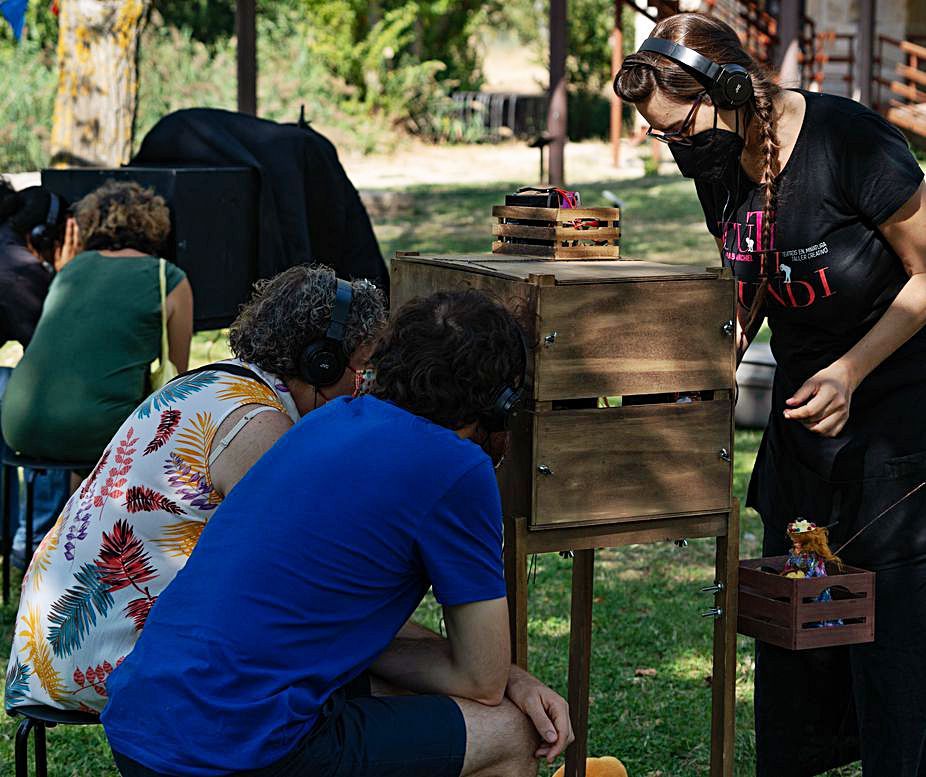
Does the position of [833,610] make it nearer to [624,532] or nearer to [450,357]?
[624,532]

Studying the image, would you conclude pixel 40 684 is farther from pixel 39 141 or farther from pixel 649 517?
pixel 39 141

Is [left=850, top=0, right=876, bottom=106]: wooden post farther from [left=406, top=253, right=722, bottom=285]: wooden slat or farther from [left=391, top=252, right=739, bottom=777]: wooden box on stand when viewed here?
[left=391, top=252, right=739, bottom=777]: wooden box on stand

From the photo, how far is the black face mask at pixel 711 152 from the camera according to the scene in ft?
8.21

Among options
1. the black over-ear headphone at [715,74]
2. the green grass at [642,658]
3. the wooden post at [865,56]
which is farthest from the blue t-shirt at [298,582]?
the wooden post at [865,56]

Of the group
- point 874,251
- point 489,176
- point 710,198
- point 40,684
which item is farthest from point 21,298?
point 489,176

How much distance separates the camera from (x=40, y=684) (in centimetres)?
252

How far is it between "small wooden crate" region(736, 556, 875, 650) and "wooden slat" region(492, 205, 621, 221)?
747 millimetres

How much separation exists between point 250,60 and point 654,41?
537 cm

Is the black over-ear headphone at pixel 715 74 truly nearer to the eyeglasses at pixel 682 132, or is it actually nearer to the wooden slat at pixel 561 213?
Answer: the eyeglasses at pixel 682 132

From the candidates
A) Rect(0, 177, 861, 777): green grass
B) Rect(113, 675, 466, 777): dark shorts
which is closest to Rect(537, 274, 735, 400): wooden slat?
Rect(113, 675, 466, 777): dark shorts

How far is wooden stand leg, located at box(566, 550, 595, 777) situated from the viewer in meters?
3.03

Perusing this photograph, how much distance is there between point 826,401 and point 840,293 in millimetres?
249

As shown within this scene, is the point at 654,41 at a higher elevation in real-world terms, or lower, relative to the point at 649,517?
higher

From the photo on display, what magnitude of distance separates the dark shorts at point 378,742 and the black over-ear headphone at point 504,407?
0.47 metres
